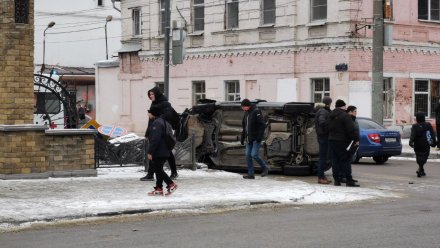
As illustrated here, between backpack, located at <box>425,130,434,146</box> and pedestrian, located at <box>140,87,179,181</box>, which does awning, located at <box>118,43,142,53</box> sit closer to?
backpack, located at <box>425,130,434,146</box>

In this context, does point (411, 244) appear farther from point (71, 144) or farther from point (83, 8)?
point (83, 8)

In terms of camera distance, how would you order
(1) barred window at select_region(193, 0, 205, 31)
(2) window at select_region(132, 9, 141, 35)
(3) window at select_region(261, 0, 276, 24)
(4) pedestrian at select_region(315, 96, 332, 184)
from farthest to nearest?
(2) window at select_region(132, 9, 141, 35), (1) barred window at select_region(193, 0, 205, 31), (3) window at select_region(261, 0, 276, 24), (4) pedestrian at select_region(315, 96, 332, 184)

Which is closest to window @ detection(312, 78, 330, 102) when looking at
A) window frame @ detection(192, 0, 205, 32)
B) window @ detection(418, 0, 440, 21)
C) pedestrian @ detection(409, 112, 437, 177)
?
window @ detection(418, 0, 440, 21)

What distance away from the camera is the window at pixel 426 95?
33062 millimetres

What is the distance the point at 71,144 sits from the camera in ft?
54.2

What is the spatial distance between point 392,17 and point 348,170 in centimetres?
1622

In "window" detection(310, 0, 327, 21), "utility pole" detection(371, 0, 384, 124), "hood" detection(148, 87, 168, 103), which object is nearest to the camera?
"hood" detection(148, 87, 168, 103)

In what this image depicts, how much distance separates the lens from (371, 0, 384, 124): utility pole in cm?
2722

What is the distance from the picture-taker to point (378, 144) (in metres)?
23.3

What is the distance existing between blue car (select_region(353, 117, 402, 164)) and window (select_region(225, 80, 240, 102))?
1232cm

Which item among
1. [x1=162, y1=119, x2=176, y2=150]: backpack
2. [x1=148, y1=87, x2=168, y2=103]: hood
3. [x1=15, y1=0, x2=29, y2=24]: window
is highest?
[x1=15, y1=0, x2=29, y2=24]: window

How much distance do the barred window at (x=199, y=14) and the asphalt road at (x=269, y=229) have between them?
23.9 m

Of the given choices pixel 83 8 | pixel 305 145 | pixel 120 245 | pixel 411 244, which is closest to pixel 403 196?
pixel 305 145

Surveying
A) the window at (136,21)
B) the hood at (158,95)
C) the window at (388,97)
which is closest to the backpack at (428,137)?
the hood at (158,95)
